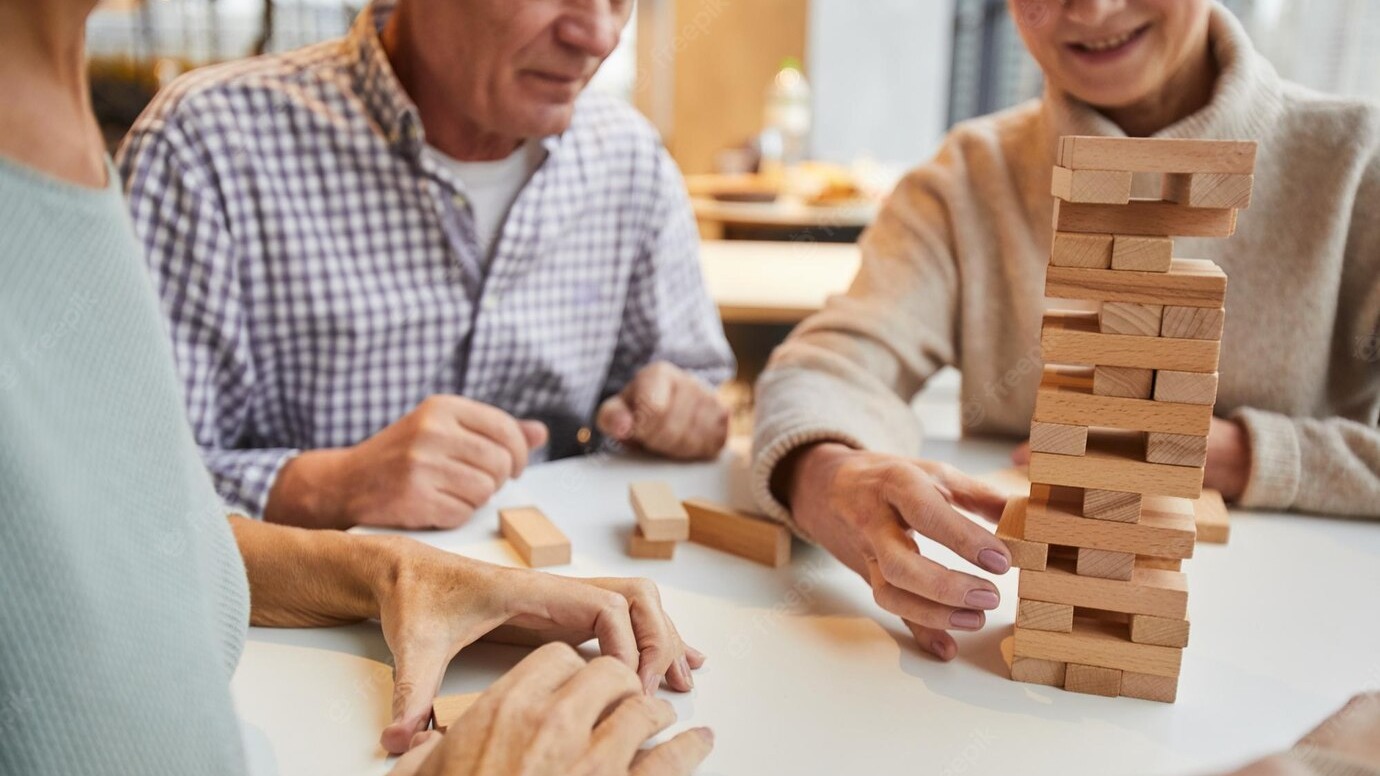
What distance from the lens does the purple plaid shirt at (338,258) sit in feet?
5.24

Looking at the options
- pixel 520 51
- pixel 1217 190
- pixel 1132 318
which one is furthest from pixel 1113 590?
pixel 520 51

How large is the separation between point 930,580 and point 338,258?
106cm

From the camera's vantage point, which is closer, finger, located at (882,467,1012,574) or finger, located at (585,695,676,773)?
finger, located at (585,695,676,773)

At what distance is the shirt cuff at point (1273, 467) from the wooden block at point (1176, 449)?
553 mm

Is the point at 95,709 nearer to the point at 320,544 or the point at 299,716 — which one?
the point at 299,716

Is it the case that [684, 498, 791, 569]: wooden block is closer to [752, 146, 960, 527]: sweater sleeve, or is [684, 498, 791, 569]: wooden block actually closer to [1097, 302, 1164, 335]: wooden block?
[752, 146, 960, 527]: sweater sleeve

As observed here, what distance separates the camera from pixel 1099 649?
1012mm

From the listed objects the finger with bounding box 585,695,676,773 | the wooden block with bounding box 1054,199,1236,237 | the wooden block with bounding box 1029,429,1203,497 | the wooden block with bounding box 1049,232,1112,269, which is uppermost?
the wooden block with bounding box 1054,199,1236,237

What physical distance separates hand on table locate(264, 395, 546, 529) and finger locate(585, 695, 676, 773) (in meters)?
0.62

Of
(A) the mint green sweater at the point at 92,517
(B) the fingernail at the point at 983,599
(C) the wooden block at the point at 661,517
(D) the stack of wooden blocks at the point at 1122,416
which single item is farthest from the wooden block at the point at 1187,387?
(A) the mint green sweater at the point at 92,517

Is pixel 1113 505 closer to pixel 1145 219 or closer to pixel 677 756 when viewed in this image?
pixel 1145 219

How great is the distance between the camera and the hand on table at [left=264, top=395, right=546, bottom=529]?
54.1 inches

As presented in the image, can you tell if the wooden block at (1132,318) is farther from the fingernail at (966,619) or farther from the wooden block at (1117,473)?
the fingernail at (966,619)

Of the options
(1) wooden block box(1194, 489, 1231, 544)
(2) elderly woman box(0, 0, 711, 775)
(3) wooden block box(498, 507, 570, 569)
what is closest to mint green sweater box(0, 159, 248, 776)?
(2) elderly woman box(0, 0, 711, 775)
